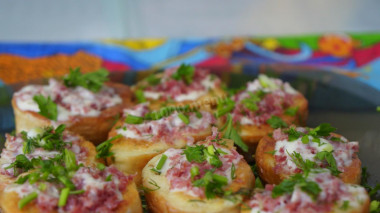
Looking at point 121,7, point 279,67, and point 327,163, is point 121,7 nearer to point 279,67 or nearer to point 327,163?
point 279,67

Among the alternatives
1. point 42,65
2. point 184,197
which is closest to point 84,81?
point 184,197

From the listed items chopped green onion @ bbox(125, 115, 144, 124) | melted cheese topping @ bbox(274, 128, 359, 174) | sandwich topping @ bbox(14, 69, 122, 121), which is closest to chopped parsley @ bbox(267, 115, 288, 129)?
melted cheese topping @ bbox(274, 128, 359, 174)

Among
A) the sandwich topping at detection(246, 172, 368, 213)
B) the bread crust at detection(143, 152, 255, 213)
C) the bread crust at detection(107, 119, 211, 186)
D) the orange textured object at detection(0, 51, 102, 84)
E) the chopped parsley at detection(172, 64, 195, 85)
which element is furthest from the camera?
the orange textured object at detection(0, 51, 102, 84)

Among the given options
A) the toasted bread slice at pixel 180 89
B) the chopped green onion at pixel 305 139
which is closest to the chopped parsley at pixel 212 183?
→ the chopped green onion at pixel 305 139

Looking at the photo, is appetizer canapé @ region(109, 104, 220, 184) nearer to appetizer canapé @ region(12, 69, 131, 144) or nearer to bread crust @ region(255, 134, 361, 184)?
appetizer canapé @ region(12, 69, 131, 144)

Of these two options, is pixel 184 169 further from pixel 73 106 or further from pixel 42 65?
pixel 42 65

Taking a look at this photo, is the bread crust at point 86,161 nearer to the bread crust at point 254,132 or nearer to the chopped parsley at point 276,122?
the bread crust at point 254,132
